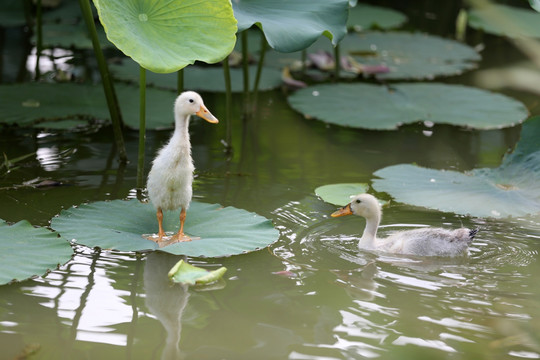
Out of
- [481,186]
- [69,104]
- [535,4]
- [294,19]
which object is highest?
[535,4]

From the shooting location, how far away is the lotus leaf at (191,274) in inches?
130

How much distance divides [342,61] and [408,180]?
3.61 meters

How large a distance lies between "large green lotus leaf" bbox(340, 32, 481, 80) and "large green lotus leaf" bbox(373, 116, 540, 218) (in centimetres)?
301

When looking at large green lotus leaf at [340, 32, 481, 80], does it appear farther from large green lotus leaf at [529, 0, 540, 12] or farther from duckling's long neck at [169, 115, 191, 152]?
duckling's long neck at [169, 115, 191, 152]

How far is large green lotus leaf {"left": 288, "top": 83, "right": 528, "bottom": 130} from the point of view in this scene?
6.27 m

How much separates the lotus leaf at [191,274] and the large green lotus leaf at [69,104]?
9.13ft

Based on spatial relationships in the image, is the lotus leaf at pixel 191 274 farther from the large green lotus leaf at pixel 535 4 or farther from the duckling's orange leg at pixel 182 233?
the large green lotus leaf at pixel 535 4

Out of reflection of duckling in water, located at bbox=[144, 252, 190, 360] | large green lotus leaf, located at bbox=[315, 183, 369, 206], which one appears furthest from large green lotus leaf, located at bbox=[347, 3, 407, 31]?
reflection of duckling in water, located at bbox=[144, 252, 190, 360]

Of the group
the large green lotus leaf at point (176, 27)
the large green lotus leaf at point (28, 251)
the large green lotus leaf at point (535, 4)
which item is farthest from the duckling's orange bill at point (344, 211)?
the large green lotus leaf at point (535, 4)

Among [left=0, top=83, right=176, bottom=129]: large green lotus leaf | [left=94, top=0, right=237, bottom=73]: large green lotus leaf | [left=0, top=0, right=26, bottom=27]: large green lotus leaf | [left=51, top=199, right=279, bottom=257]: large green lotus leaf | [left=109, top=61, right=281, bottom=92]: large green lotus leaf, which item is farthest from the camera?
[left=0, top=0, right=26, bottom=27]: large green lotus leaf

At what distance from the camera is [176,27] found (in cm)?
414

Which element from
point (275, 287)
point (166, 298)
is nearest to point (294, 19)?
point (275, 287)

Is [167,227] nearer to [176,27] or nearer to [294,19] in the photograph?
[176,27]

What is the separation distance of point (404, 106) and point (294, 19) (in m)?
2.07
